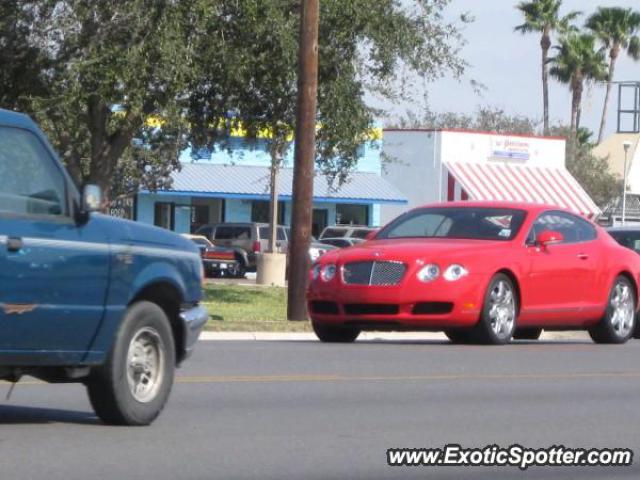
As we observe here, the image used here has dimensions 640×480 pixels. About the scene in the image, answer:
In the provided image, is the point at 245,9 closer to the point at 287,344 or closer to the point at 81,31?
the point at 81,31

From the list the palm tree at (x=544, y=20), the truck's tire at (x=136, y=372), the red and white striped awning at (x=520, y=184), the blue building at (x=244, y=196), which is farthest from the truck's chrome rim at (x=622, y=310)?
the palm tree at (x=544, y=20)

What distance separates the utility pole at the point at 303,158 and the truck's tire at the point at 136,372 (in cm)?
1283

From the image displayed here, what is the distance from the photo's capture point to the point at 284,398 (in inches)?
454

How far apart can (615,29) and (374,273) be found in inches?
2703

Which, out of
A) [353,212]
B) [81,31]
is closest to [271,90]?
[81,31]

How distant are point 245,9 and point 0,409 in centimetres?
1542

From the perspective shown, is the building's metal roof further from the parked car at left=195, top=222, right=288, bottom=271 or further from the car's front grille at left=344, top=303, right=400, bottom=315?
the car's front grille at left=344, top=303, right=400, bottom=315

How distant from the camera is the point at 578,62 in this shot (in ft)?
267

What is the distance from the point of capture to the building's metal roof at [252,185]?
179 feet

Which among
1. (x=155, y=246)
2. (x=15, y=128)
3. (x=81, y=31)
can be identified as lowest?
(x=155, y=246)

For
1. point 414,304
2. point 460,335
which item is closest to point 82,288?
point 414,304

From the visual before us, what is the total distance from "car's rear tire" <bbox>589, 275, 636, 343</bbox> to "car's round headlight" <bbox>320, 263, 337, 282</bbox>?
12.1 ft

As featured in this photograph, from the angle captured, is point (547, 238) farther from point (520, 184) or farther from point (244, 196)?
point (520, 184)

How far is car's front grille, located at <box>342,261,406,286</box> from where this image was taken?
643 inches
